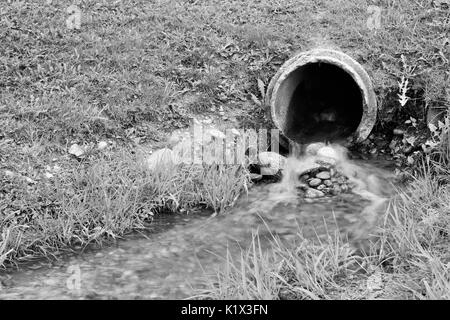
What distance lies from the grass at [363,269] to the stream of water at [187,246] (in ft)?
1.39

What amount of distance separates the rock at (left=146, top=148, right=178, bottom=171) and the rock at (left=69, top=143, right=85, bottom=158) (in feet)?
2.55

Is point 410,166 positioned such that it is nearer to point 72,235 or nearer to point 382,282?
point 382,282

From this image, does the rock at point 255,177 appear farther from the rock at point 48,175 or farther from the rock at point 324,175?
the rock at point 48,175

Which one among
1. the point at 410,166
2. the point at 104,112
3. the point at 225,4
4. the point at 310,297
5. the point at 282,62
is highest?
the point at 225,4

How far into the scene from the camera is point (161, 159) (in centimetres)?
659

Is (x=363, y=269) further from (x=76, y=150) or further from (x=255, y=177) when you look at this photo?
(x=76, y=150)

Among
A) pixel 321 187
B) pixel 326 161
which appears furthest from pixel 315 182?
pixel 326 161

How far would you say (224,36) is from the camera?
8562 millimetres

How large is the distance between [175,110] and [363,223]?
2.98 meters

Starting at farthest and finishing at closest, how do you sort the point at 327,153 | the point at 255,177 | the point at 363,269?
the point at 327,153 → the point at 255,177 → the point at 363,269

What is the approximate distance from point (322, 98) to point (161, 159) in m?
3.17

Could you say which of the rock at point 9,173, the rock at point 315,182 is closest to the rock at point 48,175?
the rock at point 9,173

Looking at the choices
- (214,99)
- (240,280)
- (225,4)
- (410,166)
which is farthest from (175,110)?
(240,280)

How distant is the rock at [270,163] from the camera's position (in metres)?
7.02
